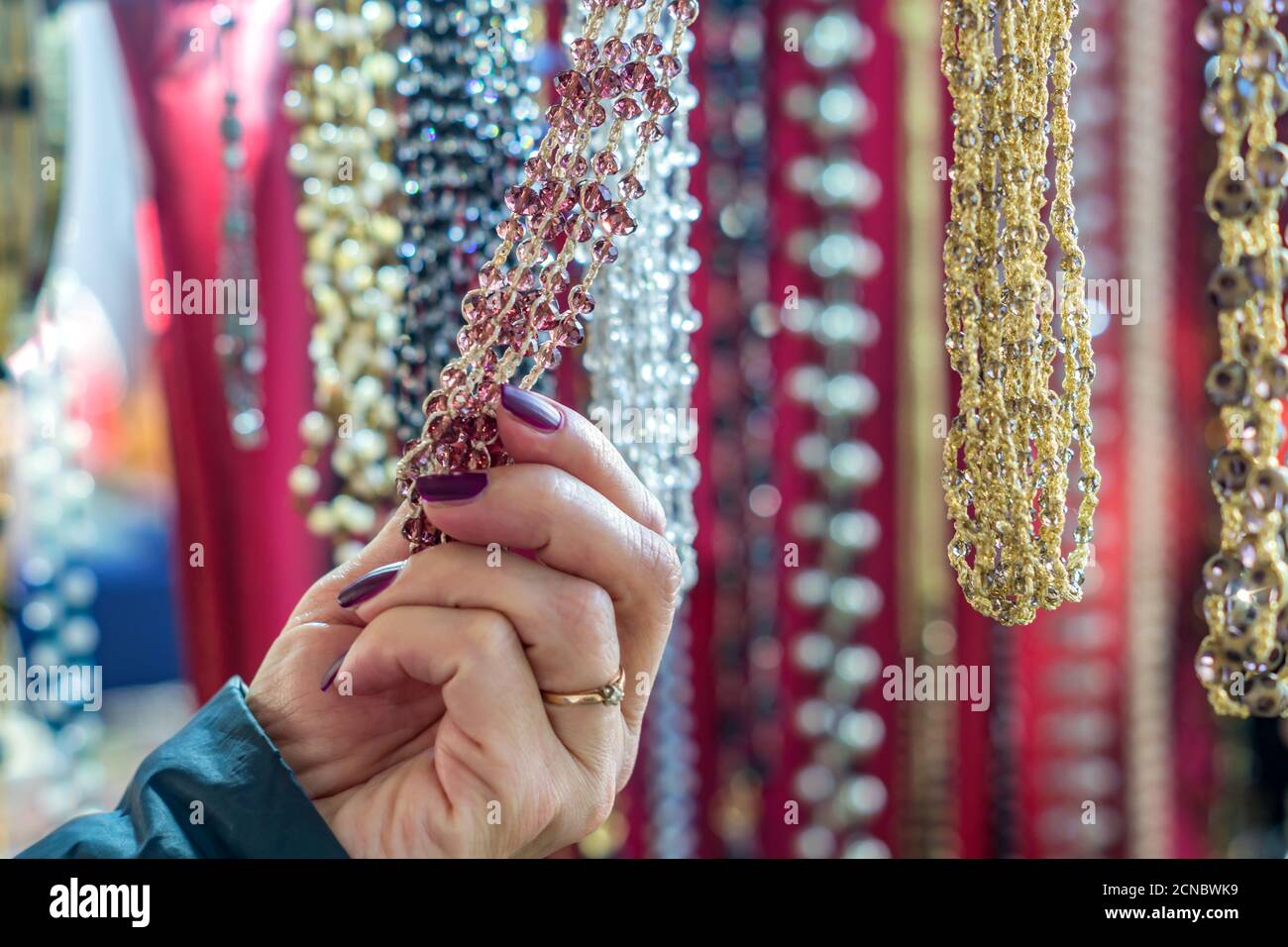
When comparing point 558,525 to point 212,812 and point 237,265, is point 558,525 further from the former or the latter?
point 237,265

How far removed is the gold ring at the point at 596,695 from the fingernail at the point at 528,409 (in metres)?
0.10

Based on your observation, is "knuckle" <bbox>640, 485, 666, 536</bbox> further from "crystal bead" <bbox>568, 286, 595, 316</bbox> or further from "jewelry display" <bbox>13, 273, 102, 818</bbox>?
"jewelry display" <bbox>13, 273, 102, 818</bbox>

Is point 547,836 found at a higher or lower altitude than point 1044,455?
lower

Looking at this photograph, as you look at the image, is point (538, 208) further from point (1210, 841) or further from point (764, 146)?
point (1210, 841)

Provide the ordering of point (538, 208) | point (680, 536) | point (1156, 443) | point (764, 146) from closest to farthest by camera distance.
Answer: point (538, 208) → point (680, 536) → point (764, 146) → point (1156, 443)

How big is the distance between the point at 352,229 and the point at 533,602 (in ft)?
1.07

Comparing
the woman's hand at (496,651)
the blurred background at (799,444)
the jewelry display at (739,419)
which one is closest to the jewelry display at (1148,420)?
the blurred background at (799,444)

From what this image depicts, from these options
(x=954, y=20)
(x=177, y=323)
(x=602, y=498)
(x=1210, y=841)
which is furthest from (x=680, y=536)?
(x=1210, y=841)

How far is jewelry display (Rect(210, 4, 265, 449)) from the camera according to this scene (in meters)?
0.71

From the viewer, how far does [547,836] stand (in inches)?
18.3

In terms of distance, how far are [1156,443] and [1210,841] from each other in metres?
0.34

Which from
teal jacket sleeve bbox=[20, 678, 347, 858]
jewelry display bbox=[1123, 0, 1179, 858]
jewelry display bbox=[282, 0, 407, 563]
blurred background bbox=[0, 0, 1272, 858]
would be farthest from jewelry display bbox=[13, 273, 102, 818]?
jewelry display bbox=[1123, 0, 1179, 858]

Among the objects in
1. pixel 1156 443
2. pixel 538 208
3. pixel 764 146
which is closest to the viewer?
pixel 538 208

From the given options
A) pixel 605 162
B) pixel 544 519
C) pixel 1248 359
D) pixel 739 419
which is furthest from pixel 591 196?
pixel 739 419
